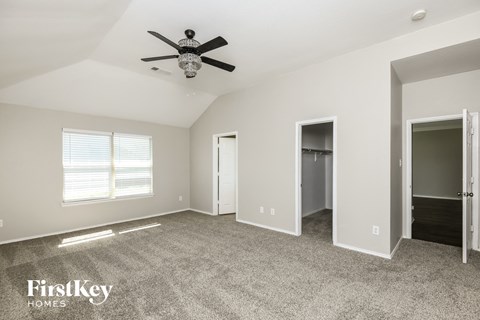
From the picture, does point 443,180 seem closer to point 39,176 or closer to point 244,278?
point 244,278

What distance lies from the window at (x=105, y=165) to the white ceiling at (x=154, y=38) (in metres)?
0.77

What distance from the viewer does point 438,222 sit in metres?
5.07

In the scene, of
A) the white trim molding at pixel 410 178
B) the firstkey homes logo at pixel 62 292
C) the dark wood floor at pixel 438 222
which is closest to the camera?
the firstkey homes logo at pixel 62 292

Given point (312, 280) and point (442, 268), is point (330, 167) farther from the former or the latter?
point (312, 280)

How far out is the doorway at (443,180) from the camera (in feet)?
10.3

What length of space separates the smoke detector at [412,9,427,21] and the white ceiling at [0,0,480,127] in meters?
0.05

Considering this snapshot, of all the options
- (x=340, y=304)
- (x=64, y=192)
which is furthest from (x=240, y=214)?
(x=64, y=192)

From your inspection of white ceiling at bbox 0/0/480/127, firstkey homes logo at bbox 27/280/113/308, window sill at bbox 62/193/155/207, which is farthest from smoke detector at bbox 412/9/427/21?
window sill at bbox 62/193/155/207

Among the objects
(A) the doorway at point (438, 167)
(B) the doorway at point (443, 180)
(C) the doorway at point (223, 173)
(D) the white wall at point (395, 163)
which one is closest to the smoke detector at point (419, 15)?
(D) the white wall at point (395, 163)

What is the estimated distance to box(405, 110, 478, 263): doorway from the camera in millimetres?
3150

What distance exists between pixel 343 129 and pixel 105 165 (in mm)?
4956

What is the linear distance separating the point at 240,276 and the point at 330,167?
194 inches

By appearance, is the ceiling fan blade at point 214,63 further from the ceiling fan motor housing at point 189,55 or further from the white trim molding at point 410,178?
the white trim molding at point 410,178

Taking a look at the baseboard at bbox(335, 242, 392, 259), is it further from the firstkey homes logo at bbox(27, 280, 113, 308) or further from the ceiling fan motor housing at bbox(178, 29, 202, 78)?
the ceiling fan motor housing at bbox(178, 29, 202, 78)
